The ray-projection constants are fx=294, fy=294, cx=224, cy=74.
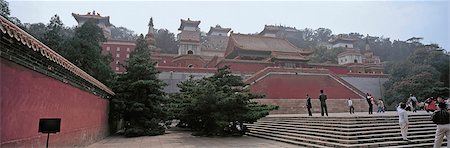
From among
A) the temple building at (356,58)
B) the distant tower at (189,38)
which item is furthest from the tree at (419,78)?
the distant tower at (189,38)

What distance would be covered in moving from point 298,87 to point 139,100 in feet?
49.0

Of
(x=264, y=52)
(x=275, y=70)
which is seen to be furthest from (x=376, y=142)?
(x=264, y=52)

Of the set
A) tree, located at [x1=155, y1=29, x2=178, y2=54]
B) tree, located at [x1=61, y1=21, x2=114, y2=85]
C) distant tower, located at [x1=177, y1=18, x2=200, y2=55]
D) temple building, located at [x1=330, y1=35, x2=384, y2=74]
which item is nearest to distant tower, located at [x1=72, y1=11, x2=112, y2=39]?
tree, located at [x1=155, y1=29, x2=178, y2=54]

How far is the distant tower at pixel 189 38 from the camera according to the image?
34.2 meters

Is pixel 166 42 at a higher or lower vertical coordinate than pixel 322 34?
lower

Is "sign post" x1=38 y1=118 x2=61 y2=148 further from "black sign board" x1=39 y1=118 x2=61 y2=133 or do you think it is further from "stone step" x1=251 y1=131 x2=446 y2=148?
"stone step" x1=251 y1=131 x2=446 y2=148

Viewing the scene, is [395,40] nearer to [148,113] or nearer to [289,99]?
[289,99]

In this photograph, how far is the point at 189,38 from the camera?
36812 millimetres

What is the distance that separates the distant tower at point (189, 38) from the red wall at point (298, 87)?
47.2 ft

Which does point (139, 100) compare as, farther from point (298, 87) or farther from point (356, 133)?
point (298, 87)

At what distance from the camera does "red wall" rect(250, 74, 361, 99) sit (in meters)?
22.1

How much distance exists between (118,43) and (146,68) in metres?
26.9

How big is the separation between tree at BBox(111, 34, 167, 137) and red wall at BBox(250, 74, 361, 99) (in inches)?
447

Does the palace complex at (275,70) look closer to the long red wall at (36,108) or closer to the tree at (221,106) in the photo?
the tree at (221,106)
